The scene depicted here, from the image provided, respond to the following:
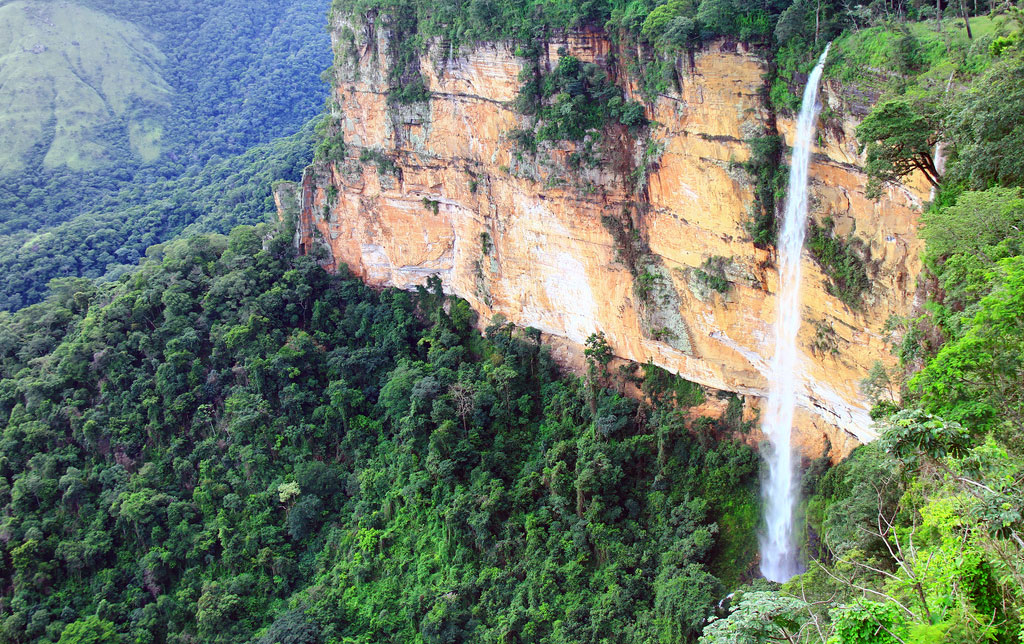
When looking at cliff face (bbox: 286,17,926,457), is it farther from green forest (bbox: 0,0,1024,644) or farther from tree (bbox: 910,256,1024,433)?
tree (bbox: 910,256,1024,433)

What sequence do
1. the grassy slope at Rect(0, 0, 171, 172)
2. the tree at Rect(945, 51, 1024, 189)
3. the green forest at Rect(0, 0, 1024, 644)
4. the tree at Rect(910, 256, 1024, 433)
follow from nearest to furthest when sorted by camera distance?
the tree at Rect(910, 256, 1024, 433)
the tree at Rect(945, 51, 1024, 189)
the green forest at Rect(0, 0, 1024, 644)
the grassy slope at Rect(0, 0, 171, 172)

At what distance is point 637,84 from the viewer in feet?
59.0

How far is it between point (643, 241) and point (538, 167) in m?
3.28

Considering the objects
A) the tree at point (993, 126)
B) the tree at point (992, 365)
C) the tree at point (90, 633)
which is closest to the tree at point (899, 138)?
the tree at point (993, 126)

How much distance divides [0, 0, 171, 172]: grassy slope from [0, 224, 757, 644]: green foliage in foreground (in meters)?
23.9

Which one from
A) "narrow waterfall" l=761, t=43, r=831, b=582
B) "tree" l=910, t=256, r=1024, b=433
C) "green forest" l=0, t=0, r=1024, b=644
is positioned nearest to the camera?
"tree" l=910, t=256, r=1024, b=433

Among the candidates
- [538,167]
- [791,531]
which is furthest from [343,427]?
[791,531]

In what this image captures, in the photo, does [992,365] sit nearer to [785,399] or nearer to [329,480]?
[785,399]

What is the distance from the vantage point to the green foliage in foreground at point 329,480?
61.0ft

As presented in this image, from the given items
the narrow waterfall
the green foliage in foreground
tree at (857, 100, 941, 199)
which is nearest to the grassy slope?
the green foliage in foreground

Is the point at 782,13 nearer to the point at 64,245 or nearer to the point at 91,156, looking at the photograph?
the point at 64,245

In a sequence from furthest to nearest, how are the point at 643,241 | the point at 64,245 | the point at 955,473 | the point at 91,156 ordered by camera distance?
the point at 91,156
the point at 64,245
the point at 643,241
the point at 955,473

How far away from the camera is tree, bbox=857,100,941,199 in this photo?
1192 centimetres

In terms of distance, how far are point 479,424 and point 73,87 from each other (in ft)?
136
